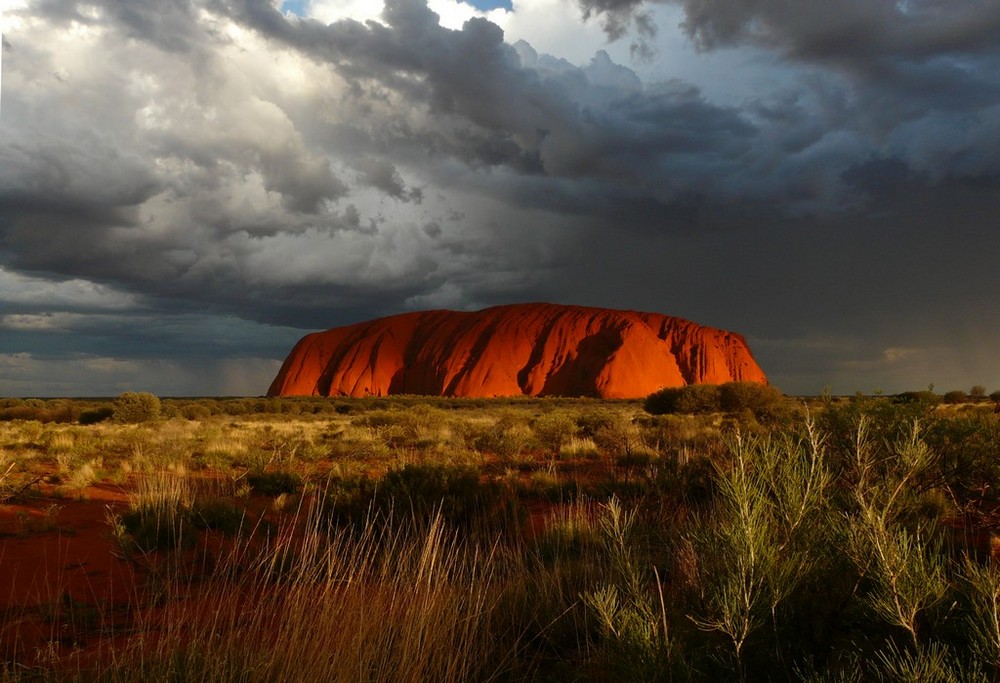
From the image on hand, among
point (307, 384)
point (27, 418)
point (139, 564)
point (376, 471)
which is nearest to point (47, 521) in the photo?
point (139, 564)

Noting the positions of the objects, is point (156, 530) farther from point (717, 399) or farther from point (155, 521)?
point (717, 399)

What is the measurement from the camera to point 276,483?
9.98 metres

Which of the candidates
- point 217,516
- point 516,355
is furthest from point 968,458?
Result: point 516,355

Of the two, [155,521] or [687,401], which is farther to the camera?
[687,401]

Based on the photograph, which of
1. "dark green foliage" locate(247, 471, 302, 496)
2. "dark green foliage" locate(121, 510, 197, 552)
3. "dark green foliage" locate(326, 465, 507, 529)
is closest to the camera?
"dark green foliage" locate(121, 510, 197, 552)

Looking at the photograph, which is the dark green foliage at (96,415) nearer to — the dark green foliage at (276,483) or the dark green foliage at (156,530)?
the dark green foliage at (276,483)

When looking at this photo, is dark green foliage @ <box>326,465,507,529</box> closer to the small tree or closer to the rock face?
the small tree

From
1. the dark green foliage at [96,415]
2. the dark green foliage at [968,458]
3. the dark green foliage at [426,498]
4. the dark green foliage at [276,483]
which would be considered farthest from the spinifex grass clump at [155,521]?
the dark green foliage at [96,415]

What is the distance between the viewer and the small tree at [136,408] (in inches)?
1030

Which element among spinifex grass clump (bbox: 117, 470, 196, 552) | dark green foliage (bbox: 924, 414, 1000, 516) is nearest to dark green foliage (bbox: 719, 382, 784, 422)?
dark green foliage (bbox: 924, 414, 1000, 516)

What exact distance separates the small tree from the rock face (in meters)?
35.5

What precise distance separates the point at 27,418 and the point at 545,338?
150 feet

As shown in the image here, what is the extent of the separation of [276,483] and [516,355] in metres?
55.3

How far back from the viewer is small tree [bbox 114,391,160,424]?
26.2 metres
